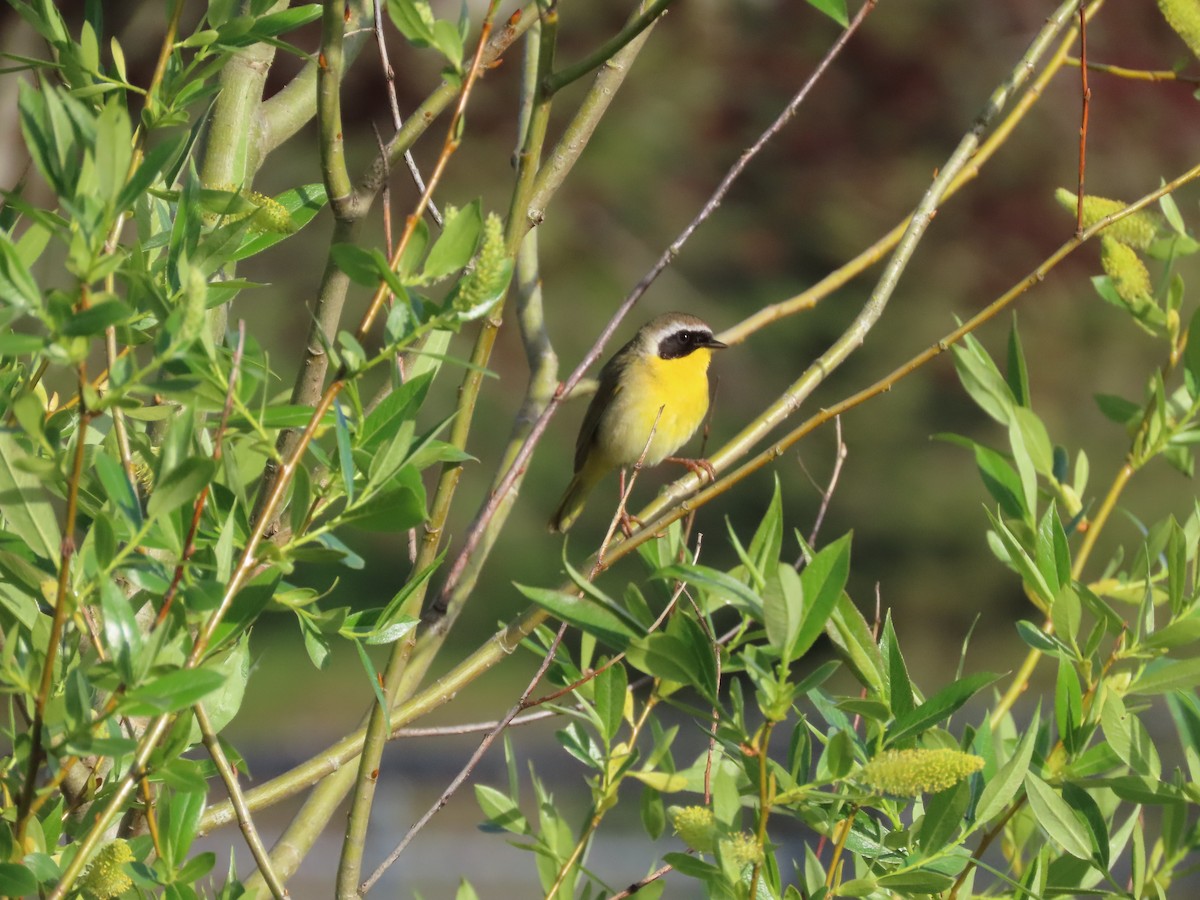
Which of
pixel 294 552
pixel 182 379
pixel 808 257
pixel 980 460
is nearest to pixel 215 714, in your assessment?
pixel 294 552

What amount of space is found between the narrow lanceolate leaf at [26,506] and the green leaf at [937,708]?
0.76 m

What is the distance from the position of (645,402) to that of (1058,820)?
11.4 ft

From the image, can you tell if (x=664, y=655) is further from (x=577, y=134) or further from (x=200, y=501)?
(x=577, y=134)

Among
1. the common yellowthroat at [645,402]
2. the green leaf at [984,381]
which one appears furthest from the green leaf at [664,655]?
the common yellowthroat at [645,402]

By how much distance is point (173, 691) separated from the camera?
0.95 m

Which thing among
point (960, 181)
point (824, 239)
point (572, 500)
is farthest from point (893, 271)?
point (824, 239)

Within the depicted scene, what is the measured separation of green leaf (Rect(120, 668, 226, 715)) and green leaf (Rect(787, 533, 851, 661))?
0.44 meters

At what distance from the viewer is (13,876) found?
1.02 m

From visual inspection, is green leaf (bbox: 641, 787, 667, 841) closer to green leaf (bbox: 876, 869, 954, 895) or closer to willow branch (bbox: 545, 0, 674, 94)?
green leaf (bbox: 876, 869, 954, 895)

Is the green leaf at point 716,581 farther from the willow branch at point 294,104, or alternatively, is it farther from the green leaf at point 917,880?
the willow branch at point 294,104

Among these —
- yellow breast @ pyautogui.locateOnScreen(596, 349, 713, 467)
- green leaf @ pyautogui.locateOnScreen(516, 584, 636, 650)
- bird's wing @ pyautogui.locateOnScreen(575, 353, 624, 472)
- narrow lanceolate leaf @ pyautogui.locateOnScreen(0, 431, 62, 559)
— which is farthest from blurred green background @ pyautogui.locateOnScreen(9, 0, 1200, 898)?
green leaf @ pyautogui.locateOnScreen(516, 584, 636, 650)

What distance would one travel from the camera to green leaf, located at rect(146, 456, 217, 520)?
38.4 inches

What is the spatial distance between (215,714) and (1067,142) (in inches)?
297

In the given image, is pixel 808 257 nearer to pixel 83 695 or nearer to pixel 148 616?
pixel 148 616
